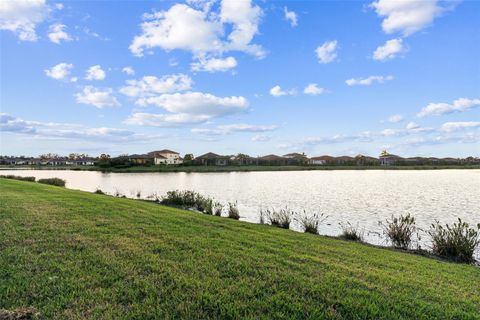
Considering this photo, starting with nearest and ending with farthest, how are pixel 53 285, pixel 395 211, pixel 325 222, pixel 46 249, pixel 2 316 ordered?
pixel 2 316 → pixel 53 285 → pixel 46 249 → pixel 325 222 → pixel 395 211

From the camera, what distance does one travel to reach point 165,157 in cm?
12381

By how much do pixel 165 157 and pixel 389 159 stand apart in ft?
301

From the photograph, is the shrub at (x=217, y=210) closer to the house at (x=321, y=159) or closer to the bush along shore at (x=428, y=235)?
the bush along shore at (x=428, y=235)

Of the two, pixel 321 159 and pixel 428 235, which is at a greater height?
pixel 321 159

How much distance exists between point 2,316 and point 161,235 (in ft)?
12.6

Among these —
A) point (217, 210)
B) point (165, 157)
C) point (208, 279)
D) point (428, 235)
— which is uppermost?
point (165, 157)

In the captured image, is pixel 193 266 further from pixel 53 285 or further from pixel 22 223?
pixel 22 223

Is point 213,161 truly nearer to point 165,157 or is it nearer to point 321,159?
point 165,157

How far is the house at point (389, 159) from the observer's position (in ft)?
387

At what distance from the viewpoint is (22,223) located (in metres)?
7.38

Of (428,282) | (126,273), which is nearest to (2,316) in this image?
(126,273)

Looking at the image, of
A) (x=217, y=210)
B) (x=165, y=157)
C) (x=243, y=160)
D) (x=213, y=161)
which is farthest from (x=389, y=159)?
(x=217, y=210)

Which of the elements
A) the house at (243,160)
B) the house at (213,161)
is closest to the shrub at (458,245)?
the house at (213,161)

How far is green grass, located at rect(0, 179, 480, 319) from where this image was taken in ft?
11.6
